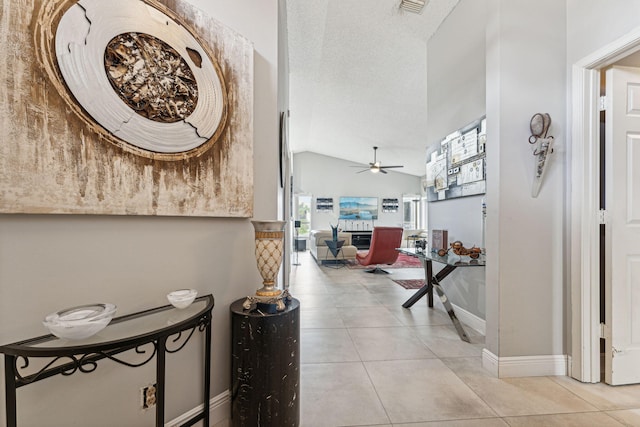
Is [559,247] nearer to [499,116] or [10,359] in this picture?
[499,116]

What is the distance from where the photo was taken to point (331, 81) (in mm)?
4949

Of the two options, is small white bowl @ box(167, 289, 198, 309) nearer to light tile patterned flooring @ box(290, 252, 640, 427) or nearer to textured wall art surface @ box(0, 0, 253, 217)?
textured wall art surface @ box(0, 0, 253, 217)

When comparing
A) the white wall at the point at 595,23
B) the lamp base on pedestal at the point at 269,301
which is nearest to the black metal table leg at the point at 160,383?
the lamp base on pedestal at the point at 269,301

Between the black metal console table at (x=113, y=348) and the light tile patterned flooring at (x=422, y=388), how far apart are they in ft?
2.72

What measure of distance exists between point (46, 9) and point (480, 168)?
2.94 meters

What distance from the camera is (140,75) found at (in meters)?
1.14

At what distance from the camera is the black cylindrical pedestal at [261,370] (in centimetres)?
126

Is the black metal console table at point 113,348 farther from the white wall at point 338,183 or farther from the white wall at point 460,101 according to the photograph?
the white wall at point 338,183

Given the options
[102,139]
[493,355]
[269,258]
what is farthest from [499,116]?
[102,139]

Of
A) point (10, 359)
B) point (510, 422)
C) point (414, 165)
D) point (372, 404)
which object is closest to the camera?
point (10, 359)

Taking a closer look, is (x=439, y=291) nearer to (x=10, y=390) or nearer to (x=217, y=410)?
(x=217, y=410)

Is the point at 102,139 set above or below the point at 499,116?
below

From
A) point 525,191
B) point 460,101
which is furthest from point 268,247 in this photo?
point 460,101

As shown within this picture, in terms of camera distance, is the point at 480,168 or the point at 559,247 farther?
the point at 480,168
